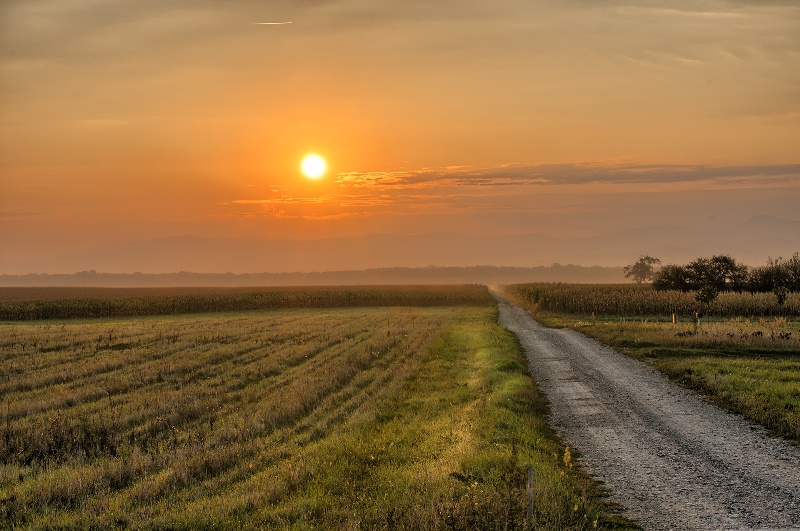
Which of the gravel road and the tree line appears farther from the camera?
the tree line

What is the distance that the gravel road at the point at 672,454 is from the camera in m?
11.8

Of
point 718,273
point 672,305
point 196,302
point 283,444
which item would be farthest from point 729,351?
point 196,302

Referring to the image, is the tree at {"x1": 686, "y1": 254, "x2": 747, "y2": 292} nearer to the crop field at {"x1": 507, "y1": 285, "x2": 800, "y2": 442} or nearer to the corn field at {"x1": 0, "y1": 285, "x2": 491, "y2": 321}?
the crop field at {"x1": 507, "y1": 285, "x2": 800, "y2": 442}

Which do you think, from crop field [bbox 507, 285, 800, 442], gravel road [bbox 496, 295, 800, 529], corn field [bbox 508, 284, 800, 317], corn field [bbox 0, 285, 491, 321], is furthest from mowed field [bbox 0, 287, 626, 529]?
corn field [bbox 0, 285, 491, 321]

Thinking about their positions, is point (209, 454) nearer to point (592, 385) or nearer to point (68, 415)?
point (68, 415)

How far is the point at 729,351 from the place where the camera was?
110ft

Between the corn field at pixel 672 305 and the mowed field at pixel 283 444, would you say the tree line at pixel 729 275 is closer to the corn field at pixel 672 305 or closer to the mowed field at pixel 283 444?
the corn field at pixel 672 305

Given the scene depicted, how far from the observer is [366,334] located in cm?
4394

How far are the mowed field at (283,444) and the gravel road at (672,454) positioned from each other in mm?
916

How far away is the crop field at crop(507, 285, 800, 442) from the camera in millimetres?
20328

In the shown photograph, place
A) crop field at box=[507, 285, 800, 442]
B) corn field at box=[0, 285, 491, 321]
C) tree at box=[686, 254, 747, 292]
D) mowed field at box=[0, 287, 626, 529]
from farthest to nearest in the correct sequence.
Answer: tree at box=[686, 254, 747, 292], corn field at box=[0, 285, 491, 321], crop field at box=[507, 285, 800, 442], mowed field at box=[0, 287, 626, 529]

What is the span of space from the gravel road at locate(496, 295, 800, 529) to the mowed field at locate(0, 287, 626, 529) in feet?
3.00

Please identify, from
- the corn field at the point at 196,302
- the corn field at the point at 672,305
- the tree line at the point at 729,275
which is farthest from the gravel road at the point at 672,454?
the corn field at the point at 196,302

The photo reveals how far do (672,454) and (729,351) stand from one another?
20.7 metres
